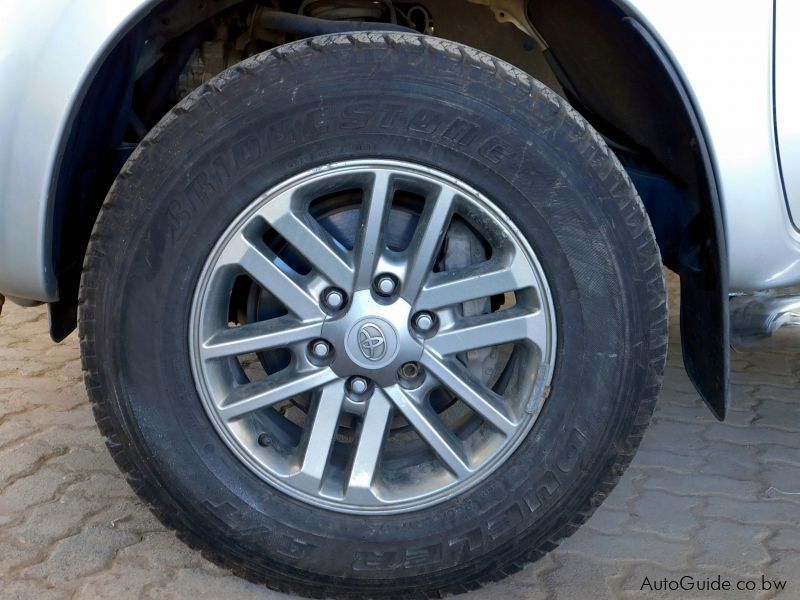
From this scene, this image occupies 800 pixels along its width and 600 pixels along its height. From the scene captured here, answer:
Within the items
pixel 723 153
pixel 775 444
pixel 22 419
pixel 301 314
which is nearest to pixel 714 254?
pixel 723 153

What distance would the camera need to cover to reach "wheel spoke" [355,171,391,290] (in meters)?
1.73

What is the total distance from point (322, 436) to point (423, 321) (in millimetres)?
330

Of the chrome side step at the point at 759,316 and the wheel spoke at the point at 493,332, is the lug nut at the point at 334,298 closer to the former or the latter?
the wheel spoke at the point at 493,332

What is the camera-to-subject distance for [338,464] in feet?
→ 6.14

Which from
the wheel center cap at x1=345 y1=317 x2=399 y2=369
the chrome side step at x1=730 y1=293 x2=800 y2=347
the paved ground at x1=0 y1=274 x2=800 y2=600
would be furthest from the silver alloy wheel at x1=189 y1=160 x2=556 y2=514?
the chrome side step at x1=730 y1=293 x2=800 y2=347

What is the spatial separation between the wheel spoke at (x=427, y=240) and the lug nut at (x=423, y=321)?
4 cm

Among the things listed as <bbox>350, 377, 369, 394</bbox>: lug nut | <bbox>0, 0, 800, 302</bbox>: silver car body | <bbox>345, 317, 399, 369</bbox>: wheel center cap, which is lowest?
<bbox>350, 377, 369, 394</bbox>: lug nut

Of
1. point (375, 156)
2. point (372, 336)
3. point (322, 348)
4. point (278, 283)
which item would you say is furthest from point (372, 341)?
point (375, 156)

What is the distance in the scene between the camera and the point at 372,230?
1.74 metres

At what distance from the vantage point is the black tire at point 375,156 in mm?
1694

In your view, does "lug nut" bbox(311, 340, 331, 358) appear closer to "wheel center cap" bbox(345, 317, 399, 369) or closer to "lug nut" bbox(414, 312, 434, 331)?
"wheel center cap" bbox(345, 317, 399, 369)

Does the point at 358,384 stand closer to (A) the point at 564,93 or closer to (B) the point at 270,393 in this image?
(B) the point at 270,393

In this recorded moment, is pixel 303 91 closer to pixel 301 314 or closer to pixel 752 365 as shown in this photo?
pixel 301 314

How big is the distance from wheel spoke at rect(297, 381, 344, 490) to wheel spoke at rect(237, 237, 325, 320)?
6.8 inches
